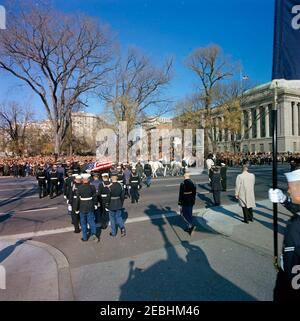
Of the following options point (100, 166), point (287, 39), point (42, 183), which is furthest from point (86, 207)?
point (100, 166)

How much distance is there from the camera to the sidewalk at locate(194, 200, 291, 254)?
590cm

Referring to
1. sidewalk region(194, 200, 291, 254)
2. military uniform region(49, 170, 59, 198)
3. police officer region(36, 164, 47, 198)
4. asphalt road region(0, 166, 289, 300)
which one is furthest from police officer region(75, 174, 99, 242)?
police officer region(36, 164, 47, 198)

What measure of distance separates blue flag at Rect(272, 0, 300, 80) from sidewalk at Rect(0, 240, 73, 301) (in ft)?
15.7

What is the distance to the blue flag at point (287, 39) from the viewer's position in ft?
12.3

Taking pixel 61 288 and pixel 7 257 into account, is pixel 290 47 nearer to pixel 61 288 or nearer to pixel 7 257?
pixel 61 288

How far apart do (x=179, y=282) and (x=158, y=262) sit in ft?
2.84

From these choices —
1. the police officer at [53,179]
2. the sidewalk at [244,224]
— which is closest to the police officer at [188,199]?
the sidewalk at [244,224]

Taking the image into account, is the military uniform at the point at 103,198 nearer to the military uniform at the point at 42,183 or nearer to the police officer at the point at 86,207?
the police officer at the point at 86,207

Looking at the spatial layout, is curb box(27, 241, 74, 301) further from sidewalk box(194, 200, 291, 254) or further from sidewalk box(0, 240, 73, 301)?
sidewalk box(194, 200, 291, 254)

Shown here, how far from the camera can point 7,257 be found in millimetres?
5340

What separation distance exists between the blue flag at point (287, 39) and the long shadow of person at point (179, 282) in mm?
3417

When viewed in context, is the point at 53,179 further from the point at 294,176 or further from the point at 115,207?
the point at 294,176

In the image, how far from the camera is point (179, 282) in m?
4.08

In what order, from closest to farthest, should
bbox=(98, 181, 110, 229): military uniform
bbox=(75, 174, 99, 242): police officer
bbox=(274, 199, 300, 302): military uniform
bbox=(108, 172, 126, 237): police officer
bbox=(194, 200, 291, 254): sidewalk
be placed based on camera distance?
bbox=(274, 199, 300, 302): military uniform
bbox=(194, 200, 291, 254): sidewalk
bbox=(75, 174, 99, 242): police officer
bbox=(108, 172, 126, 237): police officer
bbox=(98, 181, 110, 229): military uniform
